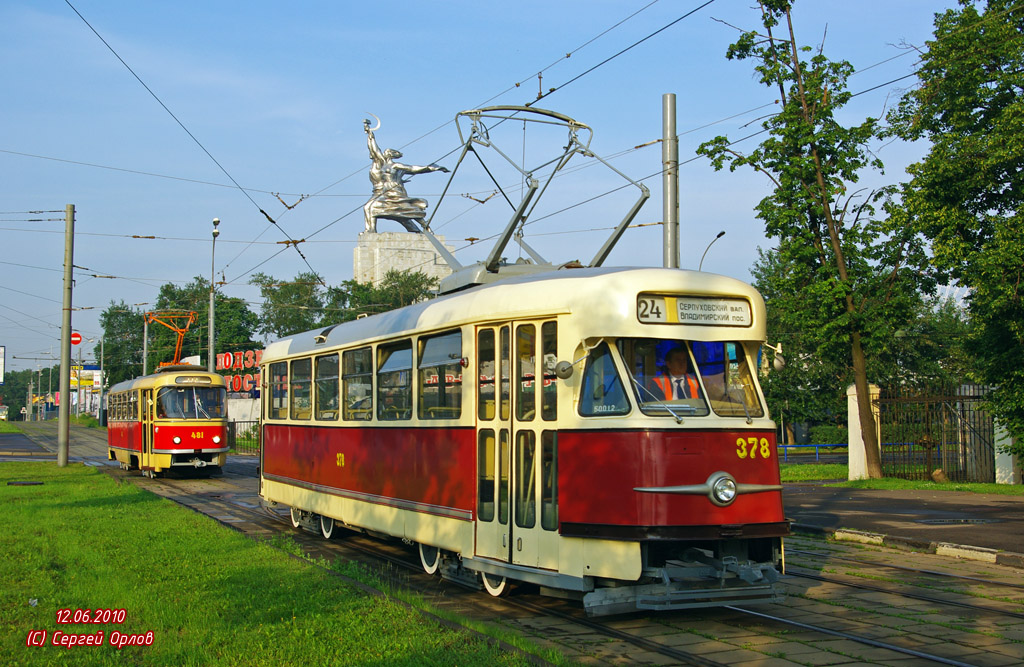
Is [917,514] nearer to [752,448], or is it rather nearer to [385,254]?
[752,448]

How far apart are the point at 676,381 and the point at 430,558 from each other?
410cm

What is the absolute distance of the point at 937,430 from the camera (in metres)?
24.6

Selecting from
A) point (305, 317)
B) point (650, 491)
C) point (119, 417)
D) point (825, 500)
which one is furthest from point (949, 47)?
point (305, 317)

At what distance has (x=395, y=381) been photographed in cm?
1178

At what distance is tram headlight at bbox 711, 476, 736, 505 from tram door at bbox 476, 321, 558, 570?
55.4 inches

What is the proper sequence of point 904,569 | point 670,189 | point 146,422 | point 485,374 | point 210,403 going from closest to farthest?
1. point 485,374
2. point 904,569
3. point 670,189
4. point 210,403
5. point 146,422

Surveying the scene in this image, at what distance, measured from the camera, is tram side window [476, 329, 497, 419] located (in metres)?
9.65

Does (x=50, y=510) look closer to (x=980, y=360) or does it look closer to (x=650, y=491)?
(x=650, y=491)

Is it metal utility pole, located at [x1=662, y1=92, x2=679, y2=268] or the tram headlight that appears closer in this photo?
the tram headlight

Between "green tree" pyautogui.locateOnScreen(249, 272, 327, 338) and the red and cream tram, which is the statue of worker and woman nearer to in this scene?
"green tree" pyautogui.locateOnScreen(249, 272, 327, 338)

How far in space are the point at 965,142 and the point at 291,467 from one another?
15.6 meters

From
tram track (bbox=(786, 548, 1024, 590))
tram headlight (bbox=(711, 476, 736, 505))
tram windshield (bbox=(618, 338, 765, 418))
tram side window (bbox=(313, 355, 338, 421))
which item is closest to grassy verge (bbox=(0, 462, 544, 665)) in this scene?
tram side window (bbox=(313, 355, 338, 421))

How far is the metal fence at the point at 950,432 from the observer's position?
80.5 ft
